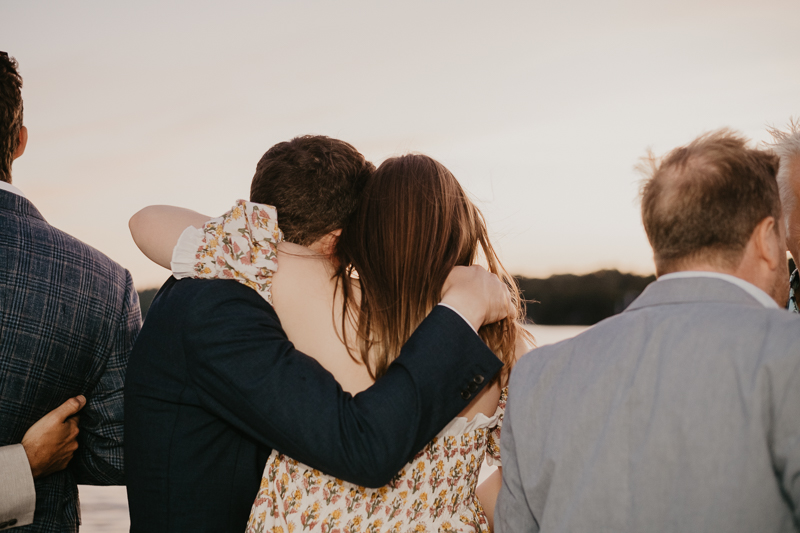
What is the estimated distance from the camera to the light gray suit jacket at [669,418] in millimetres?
981

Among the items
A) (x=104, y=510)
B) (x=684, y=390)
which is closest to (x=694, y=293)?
(x=684, y=390)

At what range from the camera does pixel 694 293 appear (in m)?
1.12

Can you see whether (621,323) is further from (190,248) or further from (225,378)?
(190,248)

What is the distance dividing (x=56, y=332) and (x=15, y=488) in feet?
1.32

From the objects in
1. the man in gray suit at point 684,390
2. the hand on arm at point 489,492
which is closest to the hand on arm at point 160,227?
the man in gray suit at point 684,390

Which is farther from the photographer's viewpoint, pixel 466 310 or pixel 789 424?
pixel 466 310

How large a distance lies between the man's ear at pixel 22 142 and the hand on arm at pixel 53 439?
76 centimetres

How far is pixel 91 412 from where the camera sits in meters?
1.77

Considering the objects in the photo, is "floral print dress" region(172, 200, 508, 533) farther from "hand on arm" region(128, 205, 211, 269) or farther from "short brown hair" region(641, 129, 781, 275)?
"short brown hair" region(641, 129, 781, 275)

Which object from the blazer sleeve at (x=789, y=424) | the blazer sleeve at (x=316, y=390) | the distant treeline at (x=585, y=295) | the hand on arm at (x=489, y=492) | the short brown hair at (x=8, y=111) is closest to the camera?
the blazer sleeve at (x=789, y=424)

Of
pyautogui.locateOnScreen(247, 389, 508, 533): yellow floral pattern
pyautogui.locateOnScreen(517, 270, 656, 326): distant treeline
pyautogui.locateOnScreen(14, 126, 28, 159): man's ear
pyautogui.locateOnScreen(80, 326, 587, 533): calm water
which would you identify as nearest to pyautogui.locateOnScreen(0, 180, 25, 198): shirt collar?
pyautogui.locateOnScreen(14, 126, 28, 159): man's ear

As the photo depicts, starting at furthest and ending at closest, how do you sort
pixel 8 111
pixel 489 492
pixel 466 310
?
pixel 489 492
pixel 8 111
pixel 466 310

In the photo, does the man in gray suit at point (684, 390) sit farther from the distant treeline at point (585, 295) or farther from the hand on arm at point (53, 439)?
the distant treeline at point (585, 295)

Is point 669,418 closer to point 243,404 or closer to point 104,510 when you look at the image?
point 243,404
